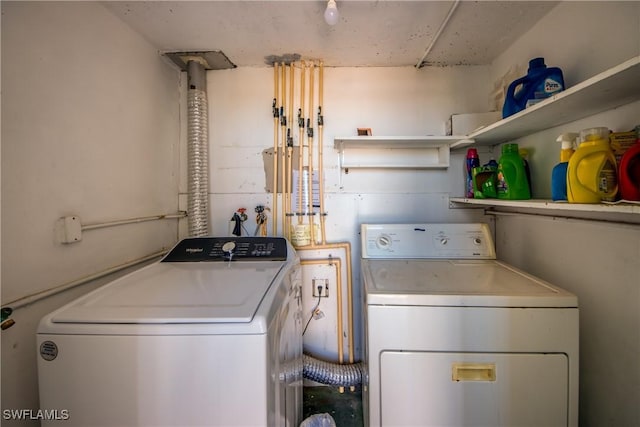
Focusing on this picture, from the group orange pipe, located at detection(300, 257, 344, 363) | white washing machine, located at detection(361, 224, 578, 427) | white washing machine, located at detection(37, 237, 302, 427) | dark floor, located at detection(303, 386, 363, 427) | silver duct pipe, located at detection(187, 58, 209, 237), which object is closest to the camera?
white washing machine, located at detection(37, 237, 302, 427)

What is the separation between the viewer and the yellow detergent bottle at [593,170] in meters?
0.83

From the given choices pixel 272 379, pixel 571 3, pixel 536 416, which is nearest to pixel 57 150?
pixel 272 379

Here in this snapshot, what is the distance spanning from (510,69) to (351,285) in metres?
1.75

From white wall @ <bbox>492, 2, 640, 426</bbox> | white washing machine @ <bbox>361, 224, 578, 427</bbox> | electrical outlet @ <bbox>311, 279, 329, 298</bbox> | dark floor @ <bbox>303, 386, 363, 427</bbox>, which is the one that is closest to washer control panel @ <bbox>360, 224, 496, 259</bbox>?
white wall @ <bbox>492, 2, 640, 426</bbox>

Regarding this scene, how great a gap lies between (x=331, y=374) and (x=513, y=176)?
1.55 m

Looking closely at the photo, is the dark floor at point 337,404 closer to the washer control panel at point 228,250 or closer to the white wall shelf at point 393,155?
the washer control panel at point 228,250

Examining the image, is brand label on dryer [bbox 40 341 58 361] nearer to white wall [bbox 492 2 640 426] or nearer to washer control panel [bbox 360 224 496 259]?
washer control panel [bbox 360 224 496 259]

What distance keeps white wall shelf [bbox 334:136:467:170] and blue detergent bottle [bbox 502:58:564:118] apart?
0.47 m

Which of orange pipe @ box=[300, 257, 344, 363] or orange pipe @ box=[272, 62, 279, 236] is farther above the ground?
orange pipe @ box=[272, 62, 279, 236]

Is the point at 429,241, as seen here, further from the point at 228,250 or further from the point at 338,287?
the point at 228,250

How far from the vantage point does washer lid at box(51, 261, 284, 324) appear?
2.36ft

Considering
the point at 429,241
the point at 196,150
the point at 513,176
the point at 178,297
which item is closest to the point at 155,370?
the point at 178,297

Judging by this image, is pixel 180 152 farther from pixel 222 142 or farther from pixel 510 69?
pixel 510 69

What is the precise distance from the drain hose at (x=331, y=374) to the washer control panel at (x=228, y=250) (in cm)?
83
